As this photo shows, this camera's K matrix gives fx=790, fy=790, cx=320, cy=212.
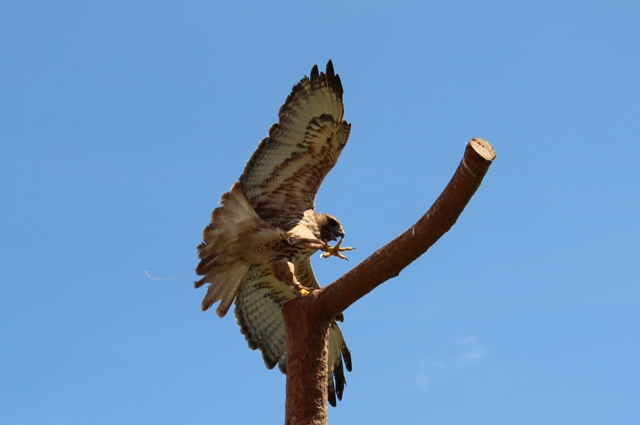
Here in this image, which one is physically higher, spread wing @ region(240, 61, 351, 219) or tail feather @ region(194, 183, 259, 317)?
spread wing @ region(240, 61, 351, 219)

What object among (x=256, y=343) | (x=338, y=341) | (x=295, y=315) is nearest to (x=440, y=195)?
(x=295, y=315)

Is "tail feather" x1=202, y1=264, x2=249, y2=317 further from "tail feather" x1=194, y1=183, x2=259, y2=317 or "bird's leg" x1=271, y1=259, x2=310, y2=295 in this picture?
"bird's leg" x1=271, y1=259, x2=310, y2=295

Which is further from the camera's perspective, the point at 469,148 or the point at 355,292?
the point at 355,292

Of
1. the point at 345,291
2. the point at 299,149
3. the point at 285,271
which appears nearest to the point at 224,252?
the point at 285,271

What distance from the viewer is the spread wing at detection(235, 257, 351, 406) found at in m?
7.48

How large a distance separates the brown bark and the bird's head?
1.98 meters

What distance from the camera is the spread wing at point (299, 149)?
6.98 metres

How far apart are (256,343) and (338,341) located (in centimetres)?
87

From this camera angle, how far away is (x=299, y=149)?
714 cm

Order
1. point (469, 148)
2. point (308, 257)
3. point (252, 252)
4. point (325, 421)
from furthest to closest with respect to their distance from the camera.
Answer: point (308, 257) < point (252, 252) < point (325, 421) < point (469, 148)

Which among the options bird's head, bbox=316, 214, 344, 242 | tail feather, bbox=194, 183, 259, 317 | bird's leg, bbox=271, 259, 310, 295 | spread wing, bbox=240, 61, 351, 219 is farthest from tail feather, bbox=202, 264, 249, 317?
bird's head, bbox=316, 214, 344, 242

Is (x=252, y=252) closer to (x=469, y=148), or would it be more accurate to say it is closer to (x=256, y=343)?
(x=256, y=343)

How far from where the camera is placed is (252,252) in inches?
273

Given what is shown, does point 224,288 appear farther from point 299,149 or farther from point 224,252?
point 299,149
